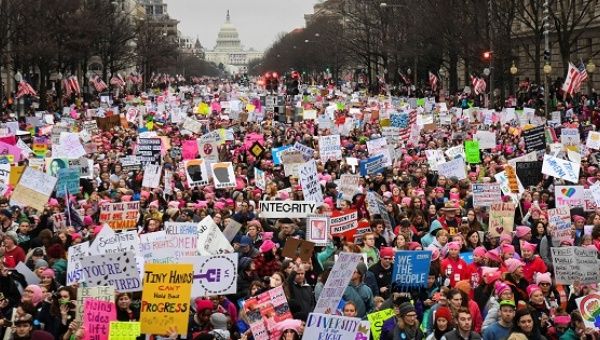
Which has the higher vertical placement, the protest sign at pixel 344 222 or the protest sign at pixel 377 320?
the protest sign at pixel 344 222

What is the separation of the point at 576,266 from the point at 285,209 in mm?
5265

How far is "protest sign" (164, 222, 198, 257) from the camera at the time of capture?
40.4 feet

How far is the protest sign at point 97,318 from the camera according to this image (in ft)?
31.6

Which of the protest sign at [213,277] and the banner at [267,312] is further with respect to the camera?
the protest sign at [213,277]

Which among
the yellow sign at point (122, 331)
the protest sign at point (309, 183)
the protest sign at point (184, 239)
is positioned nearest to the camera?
the yellow sign at point (122, 331)

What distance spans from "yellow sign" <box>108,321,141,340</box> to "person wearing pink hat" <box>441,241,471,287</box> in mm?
3503

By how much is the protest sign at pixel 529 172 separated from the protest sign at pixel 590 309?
1004 centimetres

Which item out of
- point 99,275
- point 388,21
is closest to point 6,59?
Result: point 388,21

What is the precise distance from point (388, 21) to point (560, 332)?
69179 mm

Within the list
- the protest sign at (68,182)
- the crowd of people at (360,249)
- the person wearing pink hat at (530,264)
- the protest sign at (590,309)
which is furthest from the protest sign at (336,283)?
the protest sign at (68,182)

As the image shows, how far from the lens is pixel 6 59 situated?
55.2 metres

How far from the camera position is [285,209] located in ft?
52.0

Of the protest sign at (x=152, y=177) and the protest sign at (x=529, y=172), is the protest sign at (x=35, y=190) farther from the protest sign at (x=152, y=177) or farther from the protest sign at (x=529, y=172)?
the protest sign at (x=529, y=172)

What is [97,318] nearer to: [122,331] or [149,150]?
[122,331]
